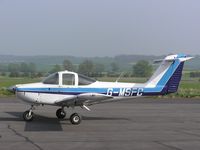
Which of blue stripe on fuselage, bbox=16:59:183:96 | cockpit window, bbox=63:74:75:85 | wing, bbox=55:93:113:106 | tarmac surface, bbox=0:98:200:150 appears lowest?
tarmac surface, bbox=0:98:200:150

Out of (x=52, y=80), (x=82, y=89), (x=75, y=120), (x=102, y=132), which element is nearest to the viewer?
(x=102, y=132)

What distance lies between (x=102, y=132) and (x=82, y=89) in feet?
11.4

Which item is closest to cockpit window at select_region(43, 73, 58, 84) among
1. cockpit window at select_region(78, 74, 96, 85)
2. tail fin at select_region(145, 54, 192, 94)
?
cockpit window at select_region(78, 74, 96, 85)

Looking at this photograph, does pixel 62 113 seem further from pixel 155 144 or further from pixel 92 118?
pixel 155 144

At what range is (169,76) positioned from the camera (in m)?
18.0

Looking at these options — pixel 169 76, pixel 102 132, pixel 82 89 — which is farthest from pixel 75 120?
pixel 169 76

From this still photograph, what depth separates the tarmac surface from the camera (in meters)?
10.8

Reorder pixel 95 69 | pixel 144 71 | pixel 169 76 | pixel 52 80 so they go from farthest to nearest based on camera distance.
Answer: pixel 95 69 → pixel 144 71 → pixel 169 76 → pixel 52 80

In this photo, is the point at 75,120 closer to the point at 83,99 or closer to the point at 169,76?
the point at 83,99

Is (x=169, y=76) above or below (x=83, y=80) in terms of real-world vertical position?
above

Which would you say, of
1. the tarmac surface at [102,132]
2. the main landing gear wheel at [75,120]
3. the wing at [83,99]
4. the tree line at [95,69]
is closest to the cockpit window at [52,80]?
the wing at [83,99]

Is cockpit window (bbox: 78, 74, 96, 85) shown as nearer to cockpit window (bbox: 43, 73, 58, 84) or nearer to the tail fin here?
cockpit window (bbox: 43, 73, 58, 84)

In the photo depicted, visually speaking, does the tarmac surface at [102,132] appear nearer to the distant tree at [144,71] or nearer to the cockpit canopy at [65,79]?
the cockpit canopy at [65,79]

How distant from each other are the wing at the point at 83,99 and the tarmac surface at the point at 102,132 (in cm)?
77
